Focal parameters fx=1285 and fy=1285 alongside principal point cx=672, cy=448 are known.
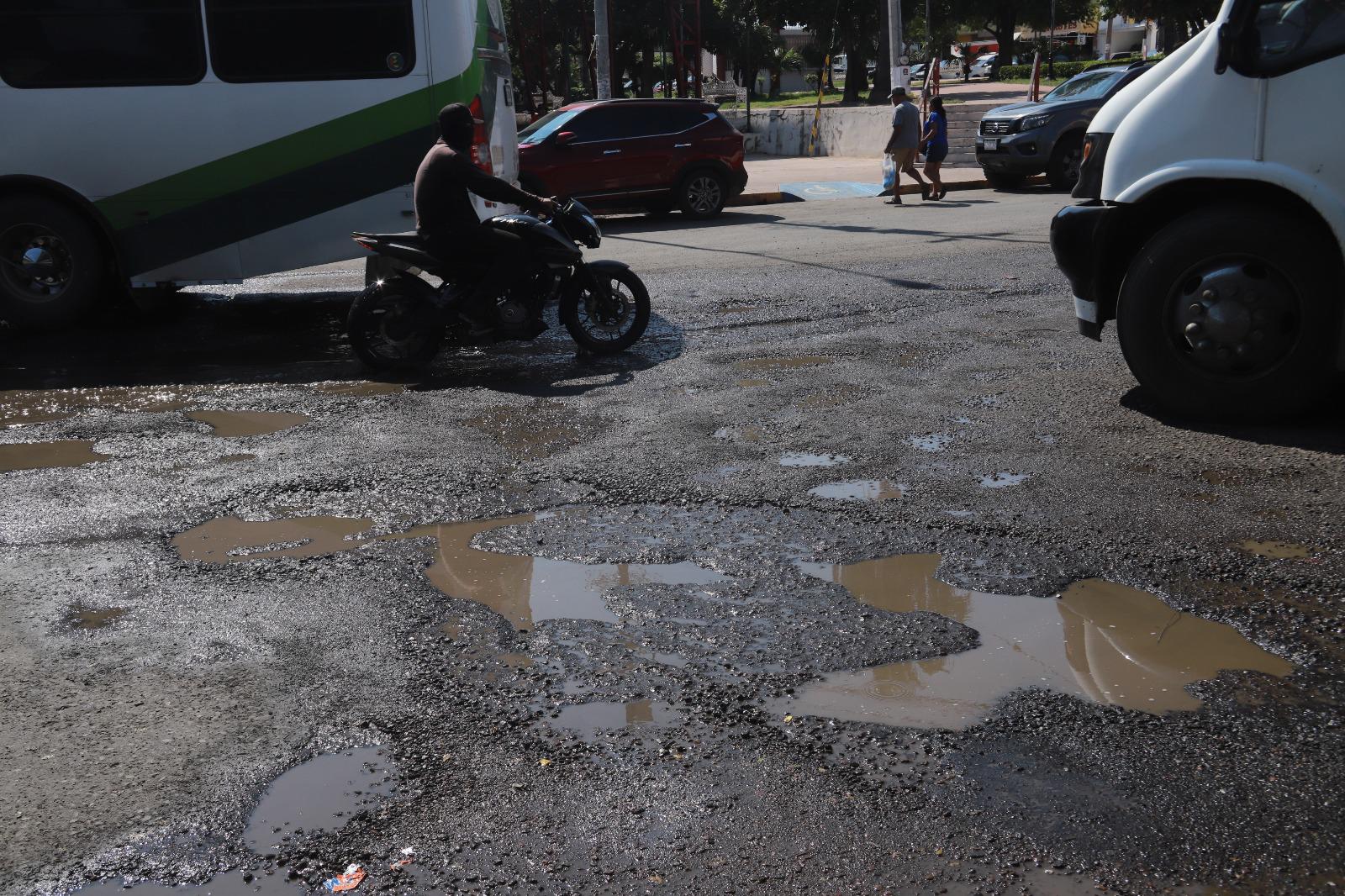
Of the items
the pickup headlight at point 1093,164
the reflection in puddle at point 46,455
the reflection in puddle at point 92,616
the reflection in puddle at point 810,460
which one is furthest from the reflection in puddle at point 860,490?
the reflection in puddle at point 46,455

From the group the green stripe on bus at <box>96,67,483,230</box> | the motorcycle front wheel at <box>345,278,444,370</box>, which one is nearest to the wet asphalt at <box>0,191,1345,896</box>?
the motorcycle front wheel at <box>345,278,444,370</box>

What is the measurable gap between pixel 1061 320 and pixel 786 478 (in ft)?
13.8

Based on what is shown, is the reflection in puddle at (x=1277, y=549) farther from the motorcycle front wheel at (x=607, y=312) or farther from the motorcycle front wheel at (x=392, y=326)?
the motorcycle front wheel at (x=392, y=326)

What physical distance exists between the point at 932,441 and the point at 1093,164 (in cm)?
170

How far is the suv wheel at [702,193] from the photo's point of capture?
60.3ft

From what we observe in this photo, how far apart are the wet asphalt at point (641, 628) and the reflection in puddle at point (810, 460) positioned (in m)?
0.02

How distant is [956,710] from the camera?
3.49 m

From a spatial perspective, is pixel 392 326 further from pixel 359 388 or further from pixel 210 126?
pixel 210 126

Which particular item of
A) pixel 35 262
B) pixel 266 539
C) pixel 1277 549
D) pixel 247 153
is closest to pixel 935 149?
pixel 247 153

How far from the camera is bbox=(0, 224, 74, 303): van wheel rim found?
378 inches

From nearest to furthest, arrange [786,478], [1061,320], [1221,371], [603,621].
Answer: [603,621] → [786,478] → [1221,371] → [1061,320]

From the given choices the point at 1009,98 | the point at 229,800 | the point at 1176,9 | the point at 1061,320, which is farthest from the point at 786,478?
the point at 1176,9

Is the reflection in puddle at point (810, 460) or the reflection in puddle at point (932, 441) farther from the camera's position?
the reflection in puddle at point (932, 441)

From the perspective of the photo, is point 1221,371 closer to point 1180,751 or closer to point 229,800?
point 1180,751
